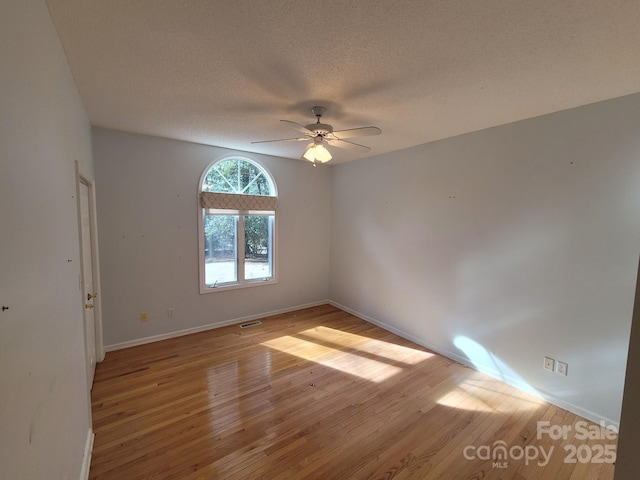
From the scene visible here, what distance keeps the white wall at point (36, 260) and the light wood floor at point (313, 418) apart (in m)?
0.61

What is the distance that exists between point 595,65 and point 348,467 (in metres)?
2.97

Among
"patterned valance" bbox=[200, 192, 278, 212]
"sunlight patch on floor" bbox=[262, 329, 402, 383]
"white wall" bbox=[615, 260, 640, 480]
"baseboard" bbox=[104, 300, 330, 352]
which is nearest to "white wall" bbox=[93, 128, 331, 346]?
"baseboard" bbox=[104, 300, 330, 352]

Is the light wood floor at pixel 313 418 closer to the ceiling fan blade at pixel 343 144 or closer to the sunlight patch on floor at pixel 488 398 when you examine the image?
the sunlight patch on floor at pixel 488 398

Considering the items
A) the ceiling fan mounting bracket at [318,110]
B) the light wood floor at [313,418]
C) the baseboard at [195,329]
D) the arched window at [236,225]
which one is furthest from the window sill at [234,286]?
the ceiling fan mounting bracket at [318,110]

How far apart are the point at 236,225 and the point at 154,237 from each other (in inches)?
42.3

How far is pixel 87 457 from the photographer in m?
1.77

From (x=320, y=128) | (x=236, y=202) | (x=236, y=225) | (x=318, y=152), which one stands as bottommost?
(x=236, y=225)

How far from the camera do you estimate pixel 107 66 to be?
70.3 inches

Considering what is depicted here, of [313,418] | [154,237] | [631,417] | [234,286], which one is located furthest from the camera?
[234,286]

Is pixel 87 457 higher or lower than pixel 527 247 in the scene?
lower

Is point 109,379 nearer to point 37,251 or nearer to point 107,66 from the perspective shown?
point 37,251

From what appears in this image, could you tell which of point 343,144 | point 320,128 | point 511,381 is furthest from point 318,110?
point 511,381

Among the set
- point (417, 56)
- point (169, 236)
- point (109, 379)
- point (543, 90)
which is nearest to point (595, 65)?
point (543, 90)

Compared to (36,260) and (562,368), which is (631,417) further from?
(562,368)
